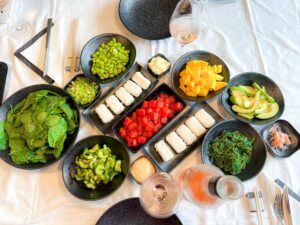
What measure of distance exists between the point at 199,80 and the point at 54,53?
651mm

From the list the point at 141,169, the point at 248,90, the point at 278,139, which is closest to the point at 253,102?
the point at 248,90

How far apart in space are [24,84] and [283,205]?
113 cm

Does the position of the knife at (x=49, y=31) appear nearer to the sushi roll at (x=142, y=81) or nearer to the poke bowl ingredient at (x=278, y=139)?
the sushi roll at (x=142, y=81)

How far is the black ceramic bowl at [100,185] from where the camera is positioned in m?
0.96

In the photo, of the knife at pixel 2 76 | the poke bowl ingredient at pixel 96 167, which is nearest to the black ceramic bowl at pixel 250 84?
the poke bowl ingredient at pixel 96 167

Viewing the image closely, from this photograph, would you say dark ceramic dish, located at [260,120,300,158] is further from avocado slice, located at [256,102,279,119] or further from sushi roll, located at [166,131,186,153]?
sushi roll, located at [166,131,186,153]

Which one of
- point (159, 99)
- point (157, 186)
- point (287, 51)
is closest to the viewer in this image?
point (157, 186)

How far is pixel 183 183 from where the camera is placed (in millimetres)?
921

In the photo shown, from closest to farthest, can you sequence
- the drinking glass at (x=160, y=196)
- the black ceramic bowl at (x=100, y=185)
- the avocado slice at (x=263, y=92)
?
the drinking glass at (x=160, y=196) < the black ceramic bowl at (x=100, y=185) < the avocado slice at (x=263, y=92)

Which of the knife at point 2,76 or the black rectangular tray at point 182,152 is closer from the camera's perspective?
the black rectangular tray at point 182,152

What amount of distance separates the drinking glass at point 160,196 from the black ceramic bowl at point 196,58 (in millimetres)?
378

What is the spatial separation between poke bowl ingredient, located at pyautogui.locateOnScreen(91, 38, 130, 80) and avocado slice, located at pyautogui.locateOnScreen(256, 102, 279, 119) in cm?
59

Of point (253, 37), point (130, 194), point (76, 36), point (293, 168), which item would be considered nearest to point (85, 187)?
point (130, 194)

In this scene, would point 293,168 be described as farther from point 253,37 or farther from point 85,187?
point 85,187
